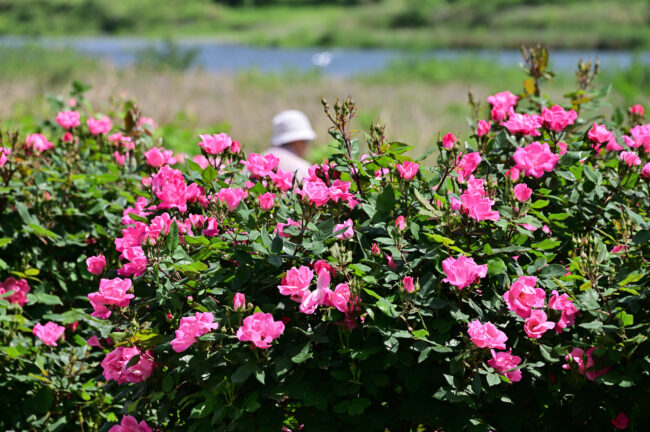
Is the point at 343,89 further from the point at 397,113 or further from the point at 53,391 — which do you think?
the point at 53,391

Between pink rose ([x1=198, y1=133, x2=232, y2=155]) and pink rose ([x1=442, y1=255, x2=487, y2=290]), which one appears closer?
pink rose ([x1=442, y1=255, x2=487, y2=290])

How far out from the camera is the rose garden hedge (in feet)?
5.09

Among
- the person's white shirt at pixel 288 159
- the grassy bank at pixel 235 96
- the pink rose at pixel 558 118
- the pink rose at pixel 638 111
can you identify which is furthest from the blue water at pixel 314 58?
the pink rose at pixel 558 118

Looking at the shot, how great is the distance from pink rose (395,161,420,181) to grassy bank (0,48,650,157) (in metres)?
3.68

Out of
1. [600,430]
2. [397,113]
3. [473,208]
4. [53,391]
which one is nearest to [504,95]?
[473,208]

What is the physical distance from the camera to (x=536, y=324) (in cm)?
158

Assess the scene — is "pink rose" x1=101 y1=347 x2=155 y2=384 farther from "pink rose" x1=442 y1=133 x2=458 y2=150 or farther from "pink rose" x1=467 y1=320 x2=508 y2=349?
"pink rose" x1=442 y1=133 x2=458 y2=150

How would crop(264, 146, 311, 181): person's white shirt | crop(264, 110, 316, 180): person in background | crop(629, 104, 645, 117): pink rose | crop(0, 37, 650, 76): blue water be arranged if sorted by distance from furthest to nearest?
1. crop(0, 37, 650, 76): blue water
2. crop(264, 110, 316, 180): person in background
3. crop(264, 146, 311, 181): person's white shirt
4. crop(629, 104, 645, 117): pink rose

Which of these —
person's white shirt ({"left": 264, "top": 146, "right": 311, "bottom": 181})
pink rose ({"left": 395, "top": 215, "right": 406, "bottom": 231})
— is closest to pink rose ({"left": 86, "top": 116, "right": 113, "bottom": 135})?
person's white shirt ({"left": 264, "top": 146, "right": 311, "bottom": 181})

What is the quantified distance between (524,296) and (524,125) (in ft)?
2.20

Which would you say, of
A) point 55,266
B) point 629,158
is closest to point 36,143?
point 55,266

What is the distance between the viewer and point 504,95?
93.3 inches

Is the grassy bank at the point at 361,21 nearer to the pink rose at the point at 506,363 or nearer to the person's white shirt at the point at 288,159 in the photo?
the person's white shirt at the point at 288,159

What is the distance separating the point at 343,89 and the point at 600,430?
12.1m
